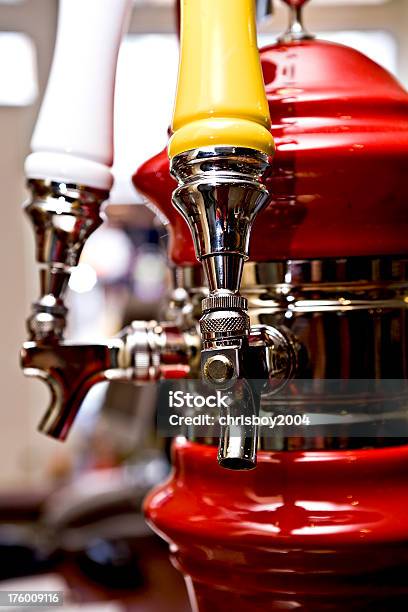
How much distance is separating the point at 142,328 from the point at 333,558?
0.14 m

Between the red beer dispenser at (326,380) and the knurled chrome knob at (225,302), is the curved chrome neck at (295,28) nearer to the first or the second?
the red beer dispenser at (326,380)

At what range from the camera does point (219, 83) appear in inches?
11.0

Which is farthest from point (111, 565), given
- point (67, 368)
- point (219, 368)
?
point (219, 368)

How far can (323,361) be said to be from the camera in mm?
333

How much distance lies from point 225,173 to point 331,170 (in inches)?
2.6

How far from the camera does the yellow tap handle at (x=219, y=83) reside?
0.27 m

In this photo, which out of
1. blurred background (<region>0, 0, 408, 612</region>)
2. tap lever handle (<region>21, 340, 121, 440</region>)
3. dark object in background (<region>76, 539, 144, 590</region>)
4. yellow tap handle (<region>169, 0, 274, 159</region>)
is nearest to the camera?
yellow tap handle (<region>169, 0, 274, 159</region>)

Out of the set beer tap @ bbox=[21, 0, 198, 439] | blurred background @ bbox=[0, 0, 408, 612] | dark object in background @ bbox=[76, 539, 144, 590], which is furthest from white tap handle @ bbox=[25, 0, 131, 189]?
blurred background @ bbox=[0, 0, 408, 612]

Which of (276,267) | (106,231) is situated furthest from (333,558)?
(106,231)

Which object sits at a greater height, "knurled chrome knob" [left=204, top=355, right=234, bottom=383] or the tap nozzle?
the tap nozzle

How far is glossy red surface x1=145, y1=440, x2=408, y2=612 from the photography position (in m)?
0.32

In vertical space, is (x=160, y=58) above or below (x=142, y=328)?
above

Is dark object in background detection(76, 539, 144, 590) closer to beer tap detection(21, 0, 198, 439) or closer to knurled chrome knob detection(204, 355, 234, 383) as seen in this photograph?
beer tap detection(21, 0, 198, 439)

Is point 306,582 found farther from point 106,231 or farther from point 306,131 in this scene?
point 106,231
